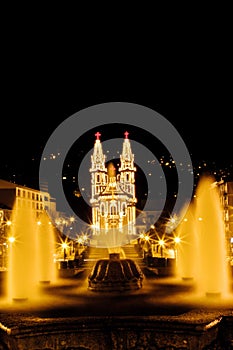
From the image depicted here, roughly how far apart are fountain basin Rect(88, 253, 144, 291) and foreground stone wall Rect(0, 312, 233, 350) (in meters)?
6.97

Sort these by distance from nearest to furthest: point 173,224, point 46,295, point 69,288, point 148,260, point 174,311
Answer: point 174,311 < point 46,295 < point 69,288 < point 148,260 < point 173,224

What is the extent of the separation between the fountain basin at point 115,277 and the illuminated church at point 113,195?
5318 cm


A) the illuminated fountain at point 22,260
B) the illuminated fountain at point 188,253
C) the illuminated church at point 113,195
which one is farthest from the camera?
the illuminated church at point 113,195

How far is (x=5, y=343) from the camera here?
9312 millimetres

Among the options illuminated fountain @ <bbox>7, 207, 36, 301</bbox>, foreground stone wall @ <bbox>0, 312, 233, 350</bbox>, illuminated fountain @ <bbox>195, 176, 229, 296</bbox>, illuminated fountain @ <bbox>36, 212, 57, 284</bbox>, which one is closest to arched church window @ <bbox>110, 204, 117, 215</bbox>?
illuminated fountain @ <bbox>36, 212, 57, 284</bbox>

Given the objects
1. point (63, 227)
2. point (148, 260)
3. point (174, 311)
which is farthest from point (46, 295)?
point (63, 227)

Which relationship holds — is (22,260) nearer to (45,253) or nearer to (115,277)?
(115,277)

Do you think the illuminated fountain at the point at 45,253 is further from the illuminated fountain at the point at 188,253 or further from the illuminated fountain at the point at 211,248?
the illuminated fountain at the point at 211,248

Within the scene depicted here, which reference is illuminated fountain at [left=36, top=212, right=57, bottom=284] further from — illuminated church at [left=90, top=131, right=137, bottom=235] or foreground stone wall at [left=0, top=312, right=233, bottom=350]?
illuminated church at [left=90, top=131, right=137, bottom=235]

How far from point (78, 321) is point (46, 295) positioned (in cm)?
662

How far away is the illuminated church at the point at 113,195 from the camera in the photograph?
83250mm

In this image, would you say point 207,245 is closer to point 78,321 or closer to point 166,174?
point 78,321

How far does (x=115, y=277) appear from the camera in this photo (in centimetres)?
1703

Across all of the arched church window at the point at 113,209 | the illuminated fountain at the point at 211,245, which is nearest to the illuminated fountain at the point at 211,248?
the illuminated fountain at the point at 211,245
